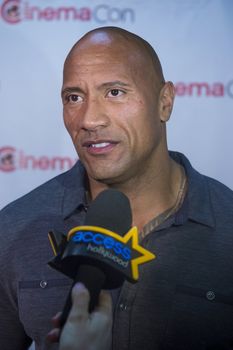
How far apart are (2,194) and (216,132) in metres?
0.79

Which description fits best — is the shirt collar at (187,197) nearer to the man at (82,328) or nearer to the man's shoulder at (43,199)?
the man's shoulder at (43,199)

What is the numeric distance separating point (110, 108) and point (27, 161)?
0.66 metres

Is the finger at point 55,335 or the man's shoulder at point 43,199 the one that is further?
the man's shoulder at point 43,199

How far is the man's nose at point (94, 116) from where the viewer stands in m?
1.31

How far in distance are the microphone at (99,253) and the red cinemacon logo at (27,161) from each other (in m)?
1.02

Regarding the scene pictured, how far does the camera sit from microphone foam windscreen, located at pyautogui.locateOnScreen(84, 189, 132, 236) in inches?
34.4

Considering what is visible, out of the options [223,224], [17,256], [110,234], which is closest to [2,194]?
[17,256]

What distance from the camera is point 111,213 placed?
904 millimetres

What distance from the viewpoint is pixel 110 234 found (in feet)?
2.68

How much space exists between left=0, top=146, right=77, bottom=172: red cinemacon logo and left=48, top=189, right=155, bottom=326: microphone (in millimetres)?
1022

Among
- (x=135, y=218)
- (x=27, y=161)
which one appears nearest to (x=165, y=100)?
(x=135, y=218)

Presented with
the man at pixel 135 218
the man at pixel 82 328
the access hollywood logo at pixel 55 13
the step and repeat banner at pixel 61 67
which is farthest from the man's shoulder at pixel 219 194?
the man at pixel 82 328

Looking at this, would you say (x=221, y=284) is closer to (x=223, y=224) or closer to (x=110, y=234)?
(x=223, y=224)

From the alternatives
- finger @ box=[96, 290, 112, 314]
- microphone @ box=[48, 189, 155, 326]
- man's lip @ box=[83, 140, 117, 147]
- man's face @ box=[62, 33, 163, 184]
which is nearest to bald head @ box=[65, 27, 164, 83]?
man's face @ box=[62, 33, 163, 184]
